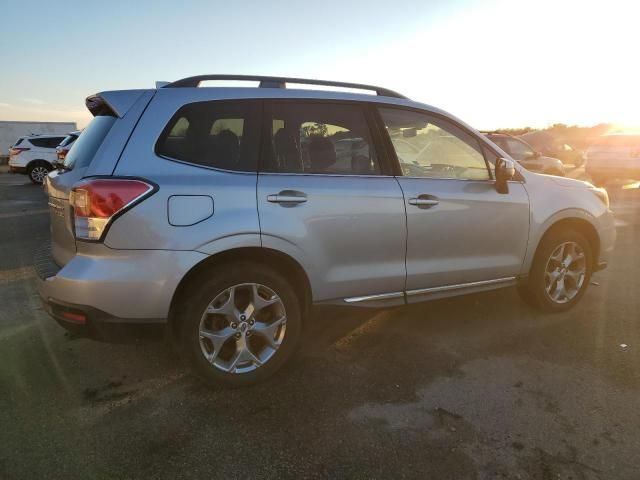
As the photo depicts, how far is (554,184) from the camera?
3996 millimetres

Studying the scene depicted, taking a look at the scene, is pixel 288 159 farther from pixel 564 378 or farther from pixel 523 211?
pixel 564 378

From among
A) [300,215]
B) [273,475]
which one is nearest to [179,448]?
[273,475]

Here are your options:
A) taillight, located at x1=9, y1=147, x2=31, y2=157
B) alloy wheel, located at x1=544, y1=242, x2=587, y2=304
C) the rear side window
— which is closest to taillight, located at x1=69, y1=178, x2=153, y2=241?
the rear side window

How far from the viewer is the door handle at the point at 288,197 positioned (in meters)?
2.80

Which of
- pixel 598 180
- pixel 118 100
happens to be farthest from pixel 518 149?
pixel 118 100

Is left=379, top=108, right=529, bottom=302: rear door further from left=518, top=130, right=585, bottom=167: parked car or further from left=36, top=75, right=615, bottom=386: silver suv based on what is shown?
left=518, top=130, right=585, bottom=167: parked car

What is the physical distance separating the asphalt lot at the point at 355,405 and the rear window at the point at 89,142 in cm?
110

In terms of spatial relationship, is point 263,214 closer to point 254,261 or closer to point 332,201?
point 254,261

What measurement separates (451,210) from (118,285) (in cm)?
228

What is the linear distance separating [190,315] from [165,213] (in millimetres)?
600

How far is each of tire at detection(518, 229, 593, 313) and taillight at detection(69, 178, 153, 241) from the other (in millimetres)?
3202

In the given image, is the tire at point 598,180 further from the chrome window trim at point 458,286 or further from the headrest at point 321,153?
the headrest at point 321,153

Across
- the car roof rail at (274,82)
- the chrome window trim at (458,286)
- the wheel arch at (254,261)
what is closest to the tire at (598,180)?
the chrome window trim at (458,286)

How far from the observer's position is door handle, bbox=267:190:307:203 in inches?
110
